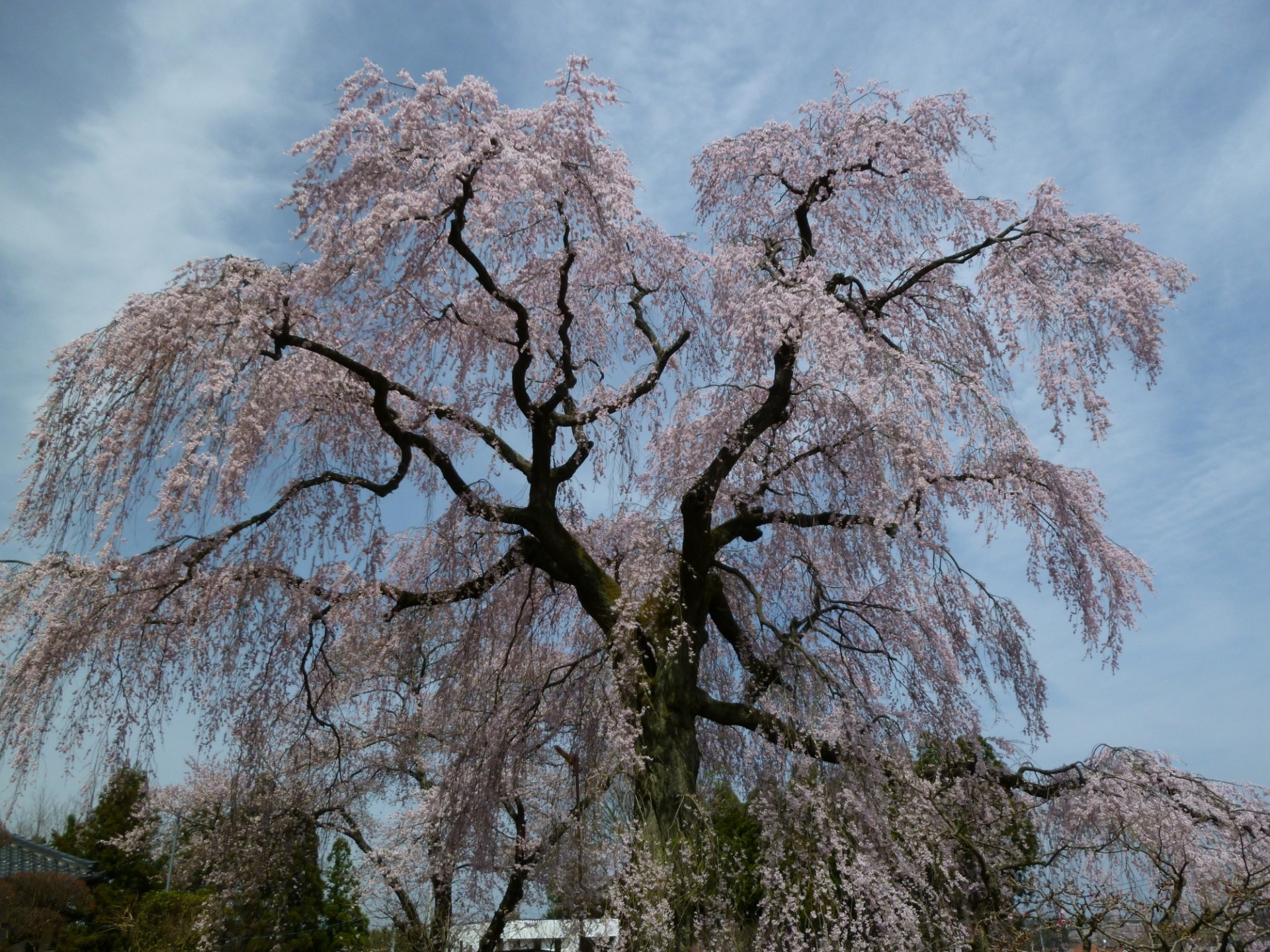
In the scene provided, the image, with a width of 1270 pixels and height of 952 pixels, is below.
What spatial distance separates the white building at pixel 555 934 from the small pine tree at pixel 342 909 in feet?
9.01

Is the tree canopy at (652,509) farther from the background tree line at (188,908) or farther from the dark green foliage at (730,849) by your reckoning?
the background tree line at (188,908)

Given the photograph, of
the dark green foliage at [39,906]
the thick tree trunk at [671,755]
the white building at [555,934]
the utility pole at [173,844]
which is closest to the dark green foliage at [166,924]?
the utility pole at [173,844]

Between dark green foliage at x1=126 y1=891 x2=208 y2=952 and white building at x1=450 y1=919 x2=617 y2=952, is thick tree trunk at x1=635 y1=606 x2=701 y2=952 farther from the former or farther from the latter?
dark green foliage at x1=126 y1=891 x2=208 y2=952

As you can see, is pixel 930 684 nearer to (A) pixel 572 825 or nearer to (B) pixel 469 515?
(A) pixel 572 825

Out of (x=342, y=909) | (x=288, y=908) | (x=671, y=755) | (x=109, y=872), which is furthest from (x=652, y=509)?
(x=109, y=872)

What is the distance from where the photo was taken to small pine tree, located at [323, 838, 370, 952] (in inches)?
702

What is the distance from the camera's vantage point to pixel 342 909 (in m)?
19.6

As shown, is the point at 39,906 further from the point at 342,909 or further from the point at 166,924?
the point at 342,909

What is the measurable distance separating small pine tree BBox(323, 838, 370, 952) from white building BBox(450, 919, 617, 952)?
2.75m

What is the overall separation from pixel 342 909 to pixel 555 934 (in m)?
4.80

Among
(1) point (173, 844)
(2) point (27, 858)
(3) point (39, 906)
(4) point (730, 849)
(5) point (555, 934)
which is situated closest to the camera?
(4) point (730, 849)

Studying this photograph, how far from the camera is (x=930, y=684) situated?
28.8ft

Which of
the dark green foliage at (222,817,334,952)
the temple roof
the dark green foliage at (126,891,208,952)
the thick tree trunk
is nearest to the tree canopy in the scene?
the thick tree trunk

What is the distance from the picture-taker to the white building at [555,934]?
7219 millimetres
